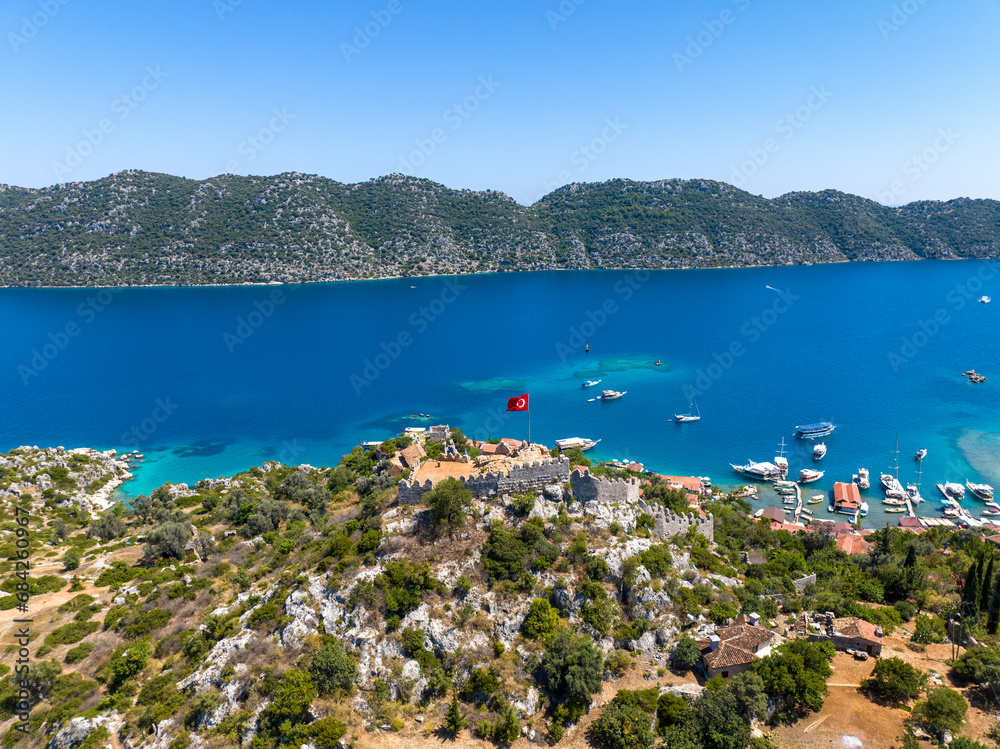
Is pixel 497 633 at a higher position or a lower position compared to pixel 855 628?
higher

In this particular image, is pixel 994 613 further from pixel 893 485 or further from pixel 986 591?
pixel 893 485

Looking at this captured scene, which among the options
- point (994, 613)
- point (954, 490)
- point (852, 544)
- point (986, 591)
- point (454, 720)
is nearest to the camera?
point (454, 720)

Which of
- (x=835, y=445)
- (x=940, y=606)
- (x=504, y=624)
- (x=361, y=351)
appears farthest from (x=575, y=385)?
(x=504, y=624)

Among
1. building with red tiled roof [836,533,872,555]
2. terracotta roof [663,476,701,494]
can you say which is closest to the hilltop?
building with red tiled roof [836,533,872,555]

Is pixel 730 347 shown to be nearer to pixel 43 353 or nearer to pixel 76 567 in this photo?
pixel 76 567

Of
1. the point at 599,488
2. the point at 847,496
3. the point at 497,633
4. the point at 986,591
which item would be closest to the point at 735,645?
the point at 599,488
